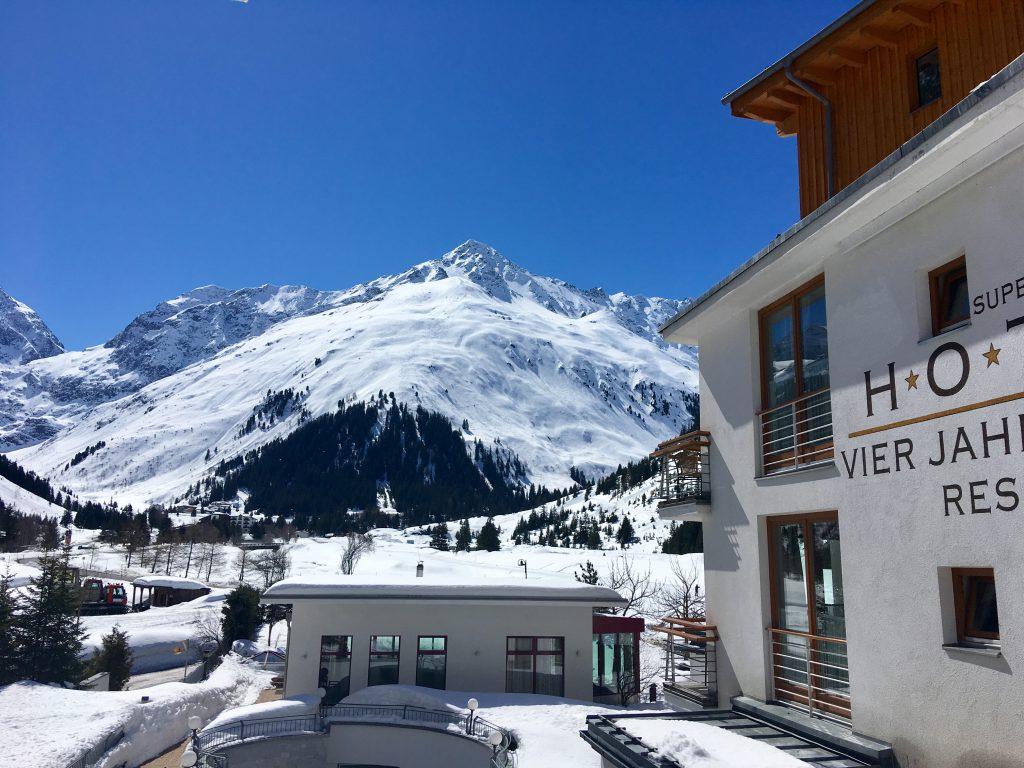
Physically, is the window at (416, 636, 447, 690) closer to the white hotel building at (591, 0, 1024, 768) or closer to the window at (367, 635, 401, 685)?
the window at (367, 635, 401, 685)

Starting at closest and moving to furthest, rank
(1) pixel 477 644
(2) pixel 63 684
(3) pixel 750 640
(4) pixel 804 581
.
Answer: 1. (4) pixel 804 581
2. (3) pixel 750 640
3. (1) pixel 477 644
4. (2) pixel 63 684

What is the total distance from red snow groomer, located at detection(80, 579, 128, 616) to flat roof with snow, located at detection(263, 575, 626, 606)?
44.8 m

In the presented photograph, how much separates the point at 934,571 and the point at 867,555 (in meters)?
0.82

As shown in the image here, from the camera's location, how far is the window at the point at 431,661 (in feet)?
67.8

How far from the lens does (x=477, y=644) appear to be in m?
20.8

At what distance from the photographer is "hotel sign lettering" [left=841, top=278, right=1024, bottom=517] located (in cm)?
562

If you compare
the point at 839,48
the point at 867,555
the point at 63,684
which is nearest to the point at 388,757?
the point at 867,555

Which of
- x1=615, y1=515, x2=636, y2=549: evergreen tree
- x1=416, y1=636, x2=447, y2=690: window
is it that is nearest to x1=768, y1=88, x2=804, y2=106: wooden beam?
x1=416, y1=636, x2=447, y2=690: window

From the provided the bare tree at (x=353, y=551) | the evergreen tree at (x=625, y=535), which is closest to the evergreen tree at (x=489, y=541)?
the bare tree at (x=353, y=551)

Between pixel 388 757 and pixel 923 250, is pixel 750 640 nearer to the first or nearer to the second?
pixel 923 250

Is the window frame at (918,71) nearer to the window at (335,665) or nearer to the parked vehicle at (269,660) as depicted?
the window at (335,665)

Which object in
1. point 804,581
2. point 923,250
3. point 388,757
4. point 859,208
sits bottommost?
point 388,757

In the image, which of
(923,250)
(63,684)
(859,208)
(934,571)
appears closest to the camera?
(934,571)

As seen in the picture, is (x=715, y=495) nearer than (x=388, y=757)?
Yes
